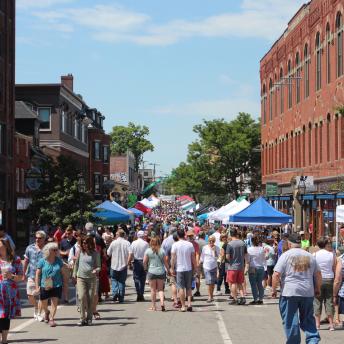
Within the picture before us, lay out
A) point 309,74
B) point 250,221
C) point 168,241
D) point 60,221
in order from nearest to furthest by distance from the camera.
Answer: point 168,241
point 250,221
point 60,221
point 309,74

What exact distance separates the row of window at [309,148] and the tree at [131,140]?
8864cm

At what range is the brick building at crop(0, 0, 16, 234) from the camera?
1916 inches

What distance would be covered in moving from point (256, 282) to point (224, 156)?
173 feet

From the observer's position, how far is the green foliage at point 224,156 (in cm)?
7250

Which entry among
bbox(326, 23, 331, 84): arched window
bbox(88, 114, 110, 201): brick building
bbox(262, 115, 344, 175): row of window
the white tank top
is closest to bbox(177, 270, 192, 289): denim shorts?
the white tank top

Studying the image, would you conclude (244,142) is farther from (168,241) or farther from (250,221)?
(168,241)

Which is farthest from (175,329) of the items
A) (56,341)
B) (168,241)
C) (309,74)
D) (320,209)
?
(309,74)

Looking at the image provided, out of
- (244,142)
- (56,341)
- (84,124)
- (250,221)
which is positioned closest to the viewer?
(56,341)

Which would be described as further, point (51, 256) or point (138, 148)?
point (138, 148)

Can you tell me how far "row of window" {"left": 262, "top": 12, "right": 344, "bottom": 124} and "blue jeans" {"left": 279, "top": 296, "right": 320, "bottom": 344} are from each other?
2806cm

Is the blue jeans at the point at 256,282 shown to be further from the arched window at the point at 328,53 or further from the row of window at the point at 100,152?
the row of window at the point at 100,152

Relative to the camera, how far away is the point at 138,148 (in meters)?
149

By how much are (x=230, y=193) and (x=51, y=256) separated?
5867 cm

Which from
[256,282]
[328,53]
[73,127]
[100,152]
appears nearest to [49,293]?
[256,282]
